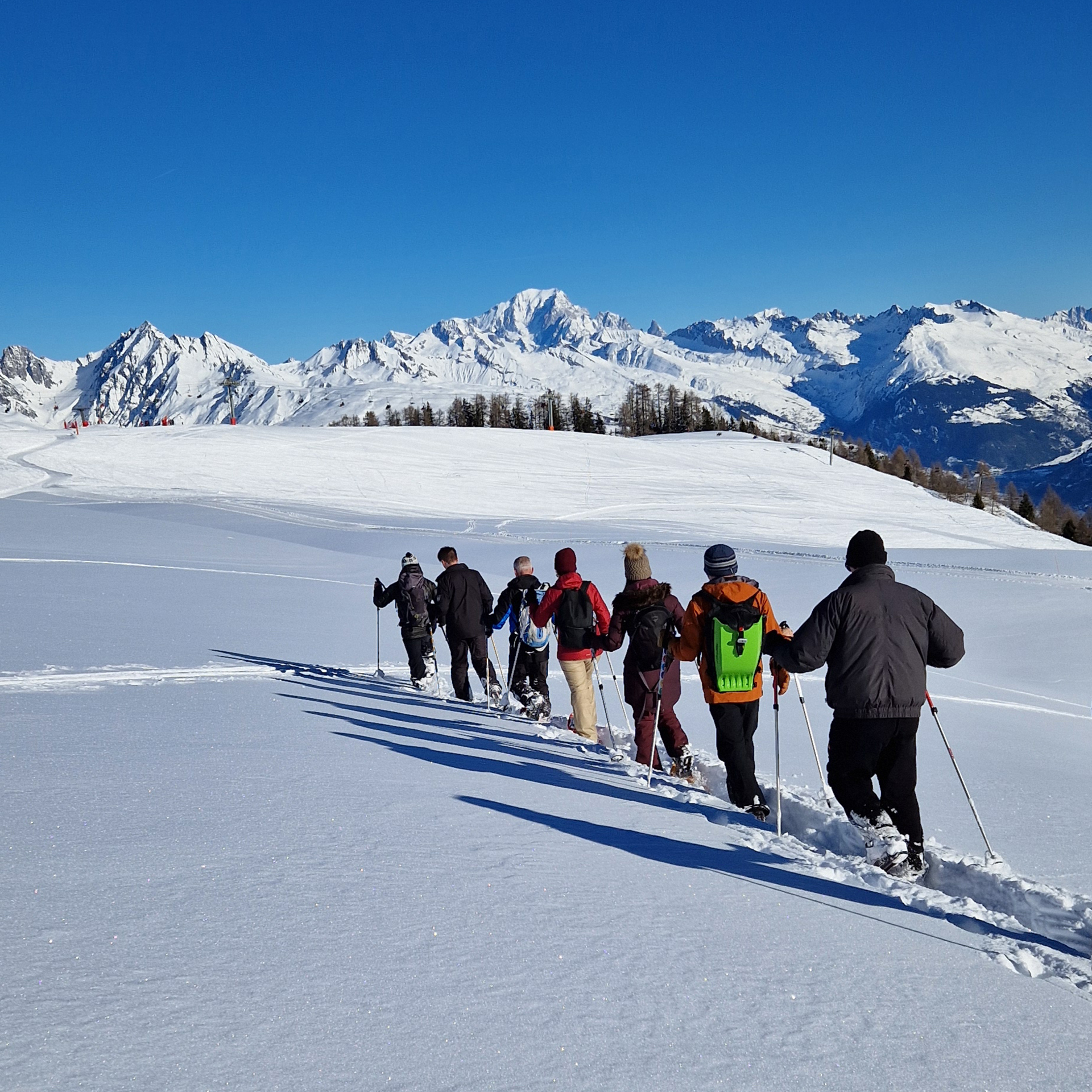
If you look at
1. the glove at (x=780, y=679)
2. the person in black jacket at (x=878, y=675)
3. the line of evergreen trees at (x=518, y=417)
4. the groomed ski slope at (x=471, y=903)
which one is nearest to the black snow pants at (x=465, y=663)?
the groomed ski slope at (x=471, y=903)

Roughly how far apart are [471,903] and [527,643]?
618 centimetres

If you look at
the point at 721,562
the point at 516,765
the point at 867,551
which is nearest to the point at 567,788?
the point at 516,765

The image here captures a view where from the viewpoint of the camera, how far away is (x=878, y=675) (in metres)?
5.41

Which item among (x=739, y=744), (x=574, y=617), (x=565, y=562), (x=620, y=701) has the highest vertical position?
(x=565, y=562)

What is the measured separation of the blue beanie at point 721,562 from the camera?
6.64 metres

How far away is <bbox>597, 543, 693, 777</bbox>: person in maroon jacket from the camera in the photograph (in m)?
7.81

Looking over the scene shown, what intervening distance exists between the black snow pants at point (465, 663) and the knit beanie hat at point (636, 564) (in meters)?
3.57

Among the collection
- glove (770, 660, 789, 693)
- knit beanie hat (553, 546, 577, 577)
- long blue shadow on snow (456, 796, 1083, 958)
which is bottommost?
long blue shadow on snow (456, 796, 1083, 958)

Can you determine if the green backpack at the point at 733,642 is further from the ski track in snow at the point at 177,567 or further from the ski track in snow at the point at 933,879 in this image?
the ski track in snow at the point at 177,567

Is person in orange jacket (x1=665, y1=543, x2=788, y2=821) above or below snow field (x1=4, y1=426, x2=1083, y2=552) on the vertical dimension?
below

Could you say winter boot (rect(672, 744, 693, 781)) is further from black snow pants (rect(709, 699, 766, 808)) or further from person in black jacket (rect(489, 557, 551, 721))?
person in black jacket (rect(489, 557, 551, 721))

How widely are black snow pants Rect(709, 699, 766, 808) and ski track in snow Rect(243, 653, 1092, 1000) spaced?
0.18 m

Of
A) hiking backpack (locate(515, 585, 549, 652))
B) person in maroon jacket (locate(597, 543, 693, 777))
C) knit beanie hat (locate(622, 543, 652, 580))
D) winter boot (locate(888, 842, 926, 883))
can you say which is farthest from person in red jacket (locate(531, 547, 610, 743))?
winter boot (locate(888, 842, 926, 883))

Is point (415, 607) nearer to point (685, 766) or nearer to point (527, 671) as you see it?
point (527, 671)
